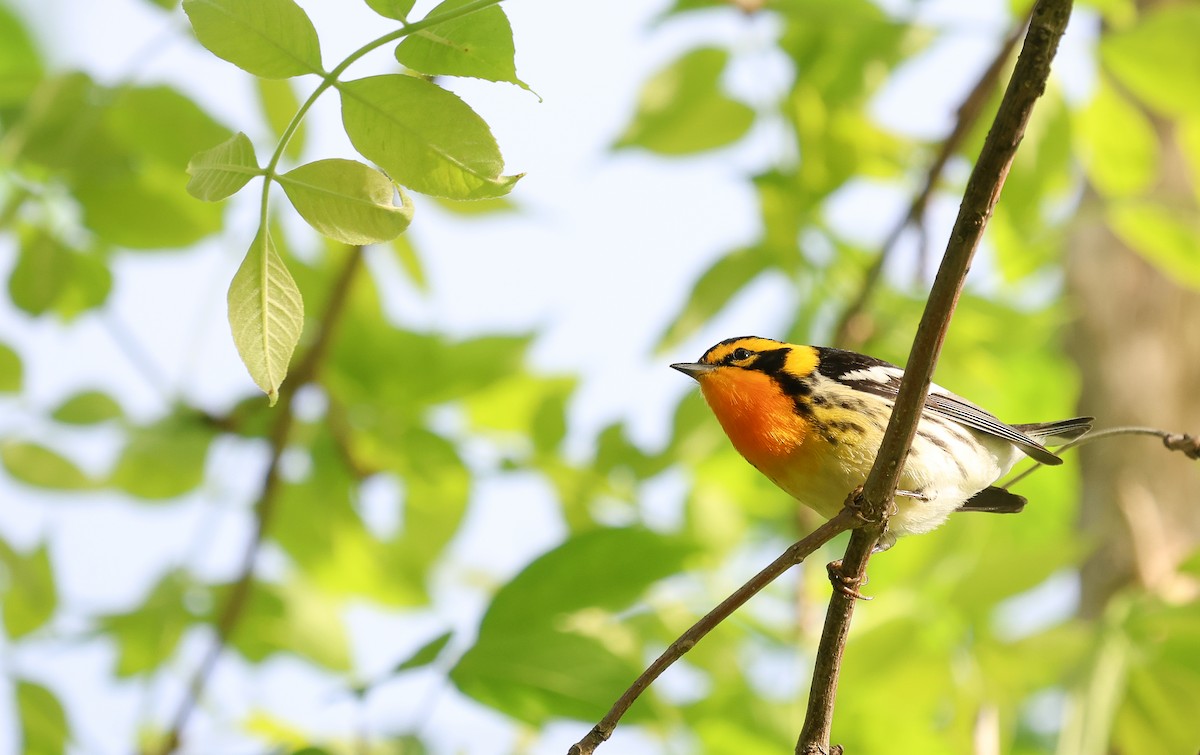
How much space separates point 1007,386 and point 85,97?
9.96ft

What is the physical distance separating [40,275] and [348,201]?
1.79m

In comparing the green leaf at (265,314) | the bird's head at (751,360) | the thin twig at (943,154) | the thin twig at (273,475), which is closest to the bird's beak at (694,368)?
the bird's head at (751,360)

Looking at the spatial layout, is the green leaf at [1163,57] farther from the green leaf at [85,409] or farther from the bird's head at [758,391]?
the green leaf at [85,409]

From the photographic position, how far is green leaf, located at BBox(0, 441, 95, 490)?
3.06 m

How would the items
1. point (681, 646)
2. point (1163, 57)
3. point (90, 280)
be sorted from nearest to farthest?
point (681, 646) → point (1163, 57) → point (90, 280)

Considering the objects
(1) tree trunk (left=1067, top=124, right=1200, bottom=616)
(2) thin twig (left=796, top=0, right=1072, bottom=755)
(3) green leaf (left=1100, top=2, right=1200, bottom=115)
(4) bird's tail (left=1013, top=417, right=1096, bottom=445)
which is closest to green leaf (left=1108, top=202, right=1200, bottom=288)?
(3) green leaf (left=1100, top=2, right=1200, bottom=115)

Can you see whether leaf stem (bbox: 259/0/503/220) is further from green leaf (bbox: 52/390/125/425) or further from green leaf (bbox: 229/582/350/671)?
green leaf (bbox: 229/582/350/671)

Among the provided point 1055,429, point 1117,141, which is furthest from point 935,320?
point 1117,141

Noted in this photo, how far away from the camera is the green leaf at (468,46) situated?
121 cm

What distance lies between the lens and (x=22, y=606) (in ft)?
9.95

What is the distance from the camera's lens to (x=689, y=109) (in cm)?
309

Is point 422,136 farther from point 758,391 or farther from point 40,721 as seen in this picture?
point 40,721

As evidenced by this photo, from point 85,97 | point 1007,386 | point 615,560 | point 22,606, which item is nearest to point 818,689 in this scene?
point 615,560

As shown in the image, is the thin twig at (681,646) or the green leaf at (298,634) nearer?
the thin twig at (681,646)
